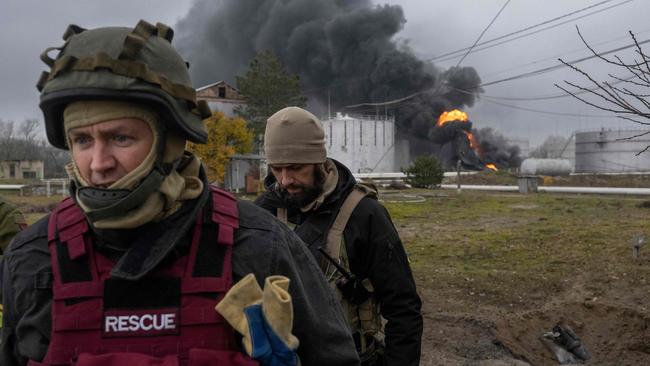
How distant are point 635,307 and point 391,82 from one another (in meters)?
51.7

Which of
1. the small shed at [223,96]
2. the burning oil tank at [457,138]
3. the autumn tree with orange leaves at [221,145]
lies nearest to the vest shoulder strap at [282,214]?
the autumn tree with orange leaves at [221,145]

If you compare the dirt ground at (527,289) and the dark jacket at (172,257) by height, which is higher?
the dark jacket at (172,257)

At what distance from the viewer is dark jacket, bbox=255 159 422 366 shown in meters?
2.43

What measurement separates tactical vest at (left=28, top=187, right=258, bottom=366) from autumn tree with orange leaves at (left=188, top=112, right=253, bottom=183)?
24.5 m

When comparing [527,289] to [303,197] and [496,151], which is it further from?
[496,151]

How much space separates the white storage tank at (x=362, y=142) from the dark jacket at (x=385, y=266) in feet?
159

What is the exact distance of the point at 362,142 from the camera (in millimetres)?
54344

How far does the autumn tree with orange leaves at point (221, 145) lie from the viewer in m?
26.4

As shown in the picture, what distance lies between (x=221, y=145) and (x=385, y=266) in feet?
83.3

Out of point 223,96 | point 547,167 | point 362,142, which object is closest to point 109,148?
point 547,167

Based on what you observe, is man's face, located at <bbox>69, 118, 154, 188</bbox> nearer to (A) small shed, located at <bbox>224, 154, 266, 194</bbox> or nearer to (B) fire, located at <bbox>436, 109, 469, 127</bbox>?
(A) small shed, located at <bbox>224, 154, 266, 194</bbox>

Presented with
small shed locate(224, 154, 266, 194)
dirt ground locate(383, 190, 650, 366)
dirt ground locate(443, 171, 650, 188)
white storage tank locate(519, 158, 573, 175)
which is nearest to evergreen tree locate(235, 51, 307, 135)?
small shed locate(224, 154, 266, 194)

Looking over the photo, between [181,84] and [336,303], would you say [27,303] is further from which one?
[336,303]

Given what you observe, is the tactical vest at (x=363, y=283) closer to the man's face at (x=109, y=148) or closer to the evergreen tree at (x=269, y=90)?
the man's face at (x=109, y=148)
